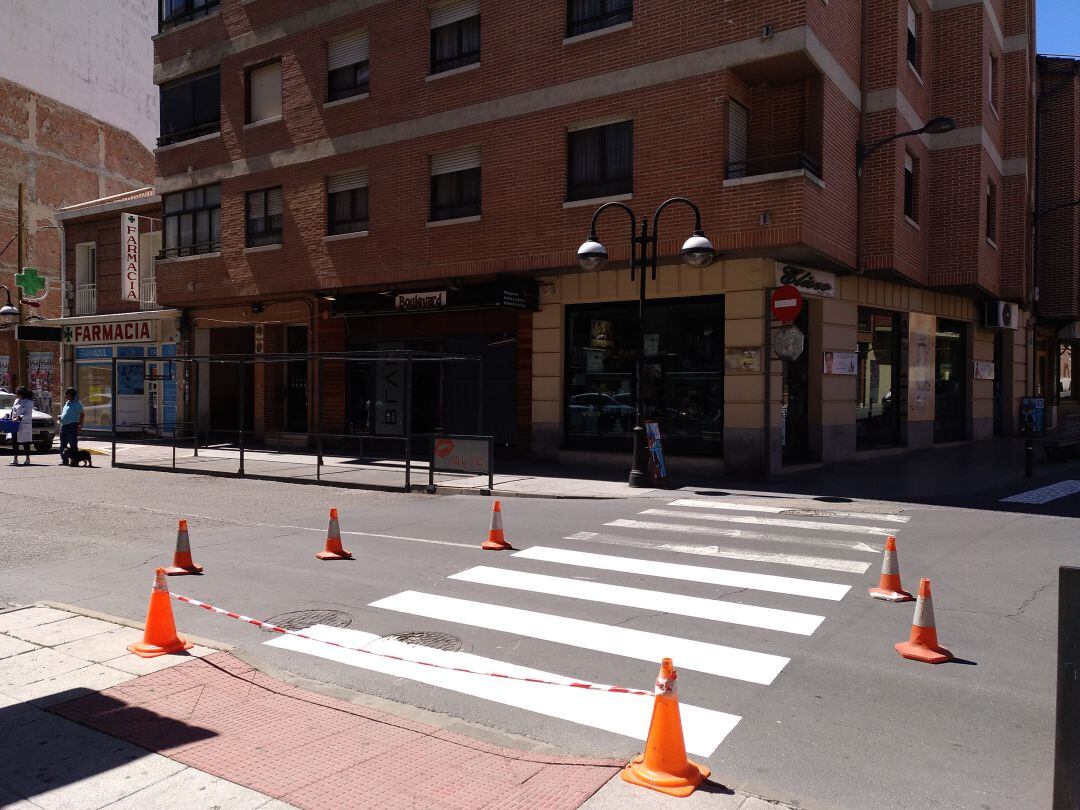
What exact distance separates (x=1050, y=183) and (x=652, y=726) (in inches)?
1289

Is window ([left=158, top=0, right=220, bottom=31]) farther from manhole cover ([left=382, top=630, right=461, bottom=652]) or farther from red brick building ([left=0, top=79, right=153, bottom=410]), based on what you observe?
manhole cover ([left=382, top=630, right=461, bottom=652])

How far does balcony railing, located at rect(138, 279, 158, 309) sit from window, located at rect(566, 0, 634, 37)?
18030 millimetres

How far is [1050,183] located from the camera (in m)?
29.1

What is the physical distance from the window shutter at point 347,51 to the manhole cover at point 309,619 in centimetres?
1772

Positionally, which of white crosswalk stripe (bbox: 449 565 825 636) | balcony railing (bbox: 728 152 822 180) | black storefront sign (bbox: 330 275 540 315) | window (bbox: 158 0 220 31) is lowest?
white crosswalk stripe (bbox: 449 565 825 636)

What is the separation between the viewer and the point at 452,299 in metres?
18.9

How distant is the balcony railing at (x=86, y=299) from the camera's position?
29.3 m

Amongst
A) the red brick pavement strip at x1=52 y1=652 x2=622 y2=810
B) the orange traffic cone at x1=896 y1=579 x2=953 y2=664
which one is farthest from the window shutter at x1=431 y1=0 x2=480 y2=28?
the red brick pavement strip at x1=52 y1=652 x2=622 y2=810

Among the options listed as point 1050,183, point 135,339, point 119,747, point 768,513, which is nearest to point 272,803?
point 119,747

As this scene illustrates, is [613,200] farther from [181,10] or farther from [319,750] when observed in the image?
[181,10]

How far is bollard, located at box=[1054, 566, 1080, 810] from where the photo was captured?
10.1 feet

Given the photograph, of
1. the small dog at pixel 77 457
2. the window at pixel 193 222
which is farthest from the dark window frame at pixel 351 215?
the small dog at pixel 77 457

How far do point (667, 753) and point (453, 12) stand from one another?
751 inches

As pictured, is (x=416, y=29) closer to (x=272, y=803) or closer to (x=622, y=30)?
(x=622, y=30)
